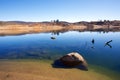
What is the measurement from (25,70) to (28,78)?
3.64 m

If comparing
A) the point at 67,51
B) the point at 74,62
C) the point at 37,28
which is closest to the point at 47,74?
the point at 74,62

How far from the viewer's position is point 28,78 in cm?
1496

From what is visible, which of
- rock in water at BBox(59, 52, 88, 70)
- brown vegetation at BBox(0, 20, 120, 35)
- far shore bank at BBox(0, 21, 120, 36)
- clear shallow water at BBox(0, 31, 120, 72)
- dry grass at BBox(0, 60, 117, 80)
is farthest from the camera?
brown vegetation at BBox(0, 20, 120, 35)

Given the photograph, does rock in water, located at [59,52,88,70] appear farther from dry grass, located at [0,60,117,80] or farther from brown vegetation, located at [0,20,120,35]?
brown vegetation, located at [0,20,120,35]

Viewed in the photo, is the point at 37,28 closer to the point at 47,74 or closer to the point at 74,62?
the point at 74,62

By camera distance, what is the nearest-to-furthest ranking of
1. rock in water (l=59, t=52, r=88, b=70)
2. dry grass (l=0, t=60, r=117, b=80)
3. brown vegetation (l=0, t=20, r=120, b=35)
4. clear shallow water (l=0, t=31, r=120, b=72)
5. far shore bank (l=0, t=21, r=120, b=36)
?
dry grass (l=0, t=60, r=117, b=80) → rock in water (l=59, t=52, r=88, b=70) → clear shallow water (l=0, t=31, r=120, b=72) → far shore bank (l=0, t=21, r=120, b=36) → brown vegetation (l=0, t=20, r=120, b=35)

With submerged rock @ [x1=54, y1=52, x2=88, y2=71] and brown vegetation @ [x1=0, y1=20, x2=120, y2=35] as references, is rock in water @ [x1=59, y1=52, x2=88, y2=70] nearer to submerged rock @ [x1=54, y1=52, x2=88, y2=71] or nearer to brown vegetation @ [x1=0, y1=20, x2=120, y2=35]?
submerged rock @ [x1=54, y1=52, x2=88, y2=71]

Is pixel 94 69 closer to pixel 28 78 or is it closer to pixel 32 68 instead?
pixel 32 68

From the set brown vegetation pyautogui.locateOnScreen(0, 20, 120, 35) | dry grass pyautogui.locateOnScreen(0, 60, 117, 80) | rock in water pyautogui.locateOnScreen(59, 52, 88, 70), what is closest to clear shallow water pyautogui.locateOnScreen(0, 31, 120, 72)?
rock in water pyautogui.locateOnScreen(59, 52, 88, 70)

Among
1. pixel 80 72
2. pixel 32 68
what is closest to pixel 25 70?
pixel 32 68

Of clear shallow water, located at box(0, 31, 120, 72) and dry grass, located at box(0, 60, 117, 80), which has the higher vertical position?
dry grass, located at box(0, 60, 117, 80)

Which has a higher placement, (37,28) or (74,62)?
(74,62)

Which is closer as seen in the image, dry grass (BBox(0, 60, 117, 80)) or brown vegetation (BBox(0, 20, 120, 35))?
dry grass (BBox(0, 60, 117, 80))

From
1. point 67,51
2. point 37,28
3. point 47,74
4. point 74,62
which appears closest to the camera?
point 47,74
